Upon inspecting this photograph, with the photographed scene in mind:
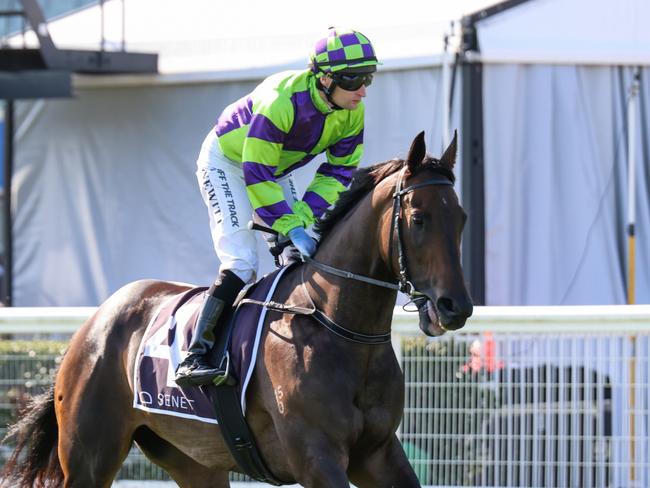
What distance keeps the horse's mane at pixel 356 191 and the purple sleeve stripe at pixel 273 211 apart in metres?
0.16

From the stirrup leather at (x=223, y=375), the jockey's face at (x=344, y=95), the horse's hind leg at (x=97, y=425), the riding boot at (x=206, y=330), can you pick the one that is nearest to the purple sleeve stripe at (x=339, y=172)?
the jockey's face at (x=344, y=95)

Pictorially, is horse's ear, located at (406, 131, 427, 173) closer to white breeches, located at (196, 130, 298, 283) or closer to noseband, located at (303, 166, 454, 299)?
noseband, located at (303, 166, 454, 299)

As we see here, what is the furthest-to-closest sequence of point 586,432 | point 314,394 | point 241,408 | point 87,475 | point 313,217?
point 586,432 → point 87,475 → point 313,217 → point 241,408 → point 314,394

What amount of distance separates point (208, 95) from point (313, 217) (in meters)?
4.70

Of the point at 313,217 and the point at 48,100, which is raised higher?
the point at 48,100

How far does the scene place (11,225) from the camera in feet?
33.3

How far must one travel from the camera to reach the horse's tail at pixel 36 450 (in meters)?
5.65

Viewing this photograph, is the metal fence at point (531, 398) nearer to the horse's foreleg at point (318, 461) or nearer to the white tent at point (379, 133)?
the horse's foreleg at point (318, 461)

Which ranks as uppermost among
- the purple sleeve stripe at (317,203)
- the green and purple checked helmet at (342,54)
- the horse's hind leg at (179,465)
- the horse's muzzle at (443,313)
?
the green and purple checked helmet at (342,54)

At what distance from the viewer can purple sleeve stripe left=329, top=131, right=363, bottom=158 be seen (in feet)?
16.5

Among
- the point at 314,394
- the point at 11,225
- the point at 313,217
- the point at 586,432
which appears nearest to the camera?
the point at 314,394

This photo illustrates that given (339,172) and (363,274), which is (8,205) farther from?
(363,274)

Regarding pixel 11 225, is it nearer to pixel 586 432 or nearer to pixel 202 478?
pixel 202 478

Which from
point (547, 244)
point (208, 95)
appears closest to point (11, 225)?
point (208, 95)
